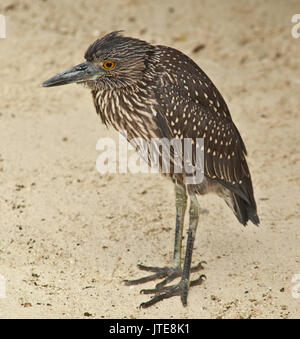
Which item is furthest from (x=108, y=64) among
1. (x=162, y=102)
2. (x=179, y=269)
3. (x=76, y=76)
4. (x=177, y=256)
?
(x=179, y=269)

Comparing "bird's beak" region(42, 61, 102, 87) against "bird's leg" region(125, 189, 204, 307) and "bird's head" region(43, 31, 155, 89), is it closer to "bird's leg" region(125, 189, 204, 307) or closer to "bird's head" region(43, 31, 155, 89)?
"bird's head" region(43, 31, 155, 89)

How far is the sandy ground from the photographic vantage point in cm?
510

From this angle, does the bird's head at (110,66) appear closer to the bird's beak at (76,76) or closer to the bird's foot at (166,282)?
the bird's beak at (76,76)

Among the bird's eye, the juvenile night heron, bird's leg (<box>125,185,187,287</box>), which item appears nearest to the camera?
the juvenile night heron

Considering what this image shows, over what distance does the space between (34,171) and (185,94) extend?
2429mm

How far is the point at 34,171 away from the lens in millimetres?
6543

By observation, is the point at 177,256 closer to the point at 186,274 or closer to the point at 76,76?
the point at 186,274

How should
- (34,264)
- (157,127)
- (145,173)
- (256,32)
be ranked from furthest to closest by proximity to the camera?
(256,32) → (145,173) → (34,264) → (157,127)

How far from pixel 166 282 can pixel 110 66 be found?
2.02 m

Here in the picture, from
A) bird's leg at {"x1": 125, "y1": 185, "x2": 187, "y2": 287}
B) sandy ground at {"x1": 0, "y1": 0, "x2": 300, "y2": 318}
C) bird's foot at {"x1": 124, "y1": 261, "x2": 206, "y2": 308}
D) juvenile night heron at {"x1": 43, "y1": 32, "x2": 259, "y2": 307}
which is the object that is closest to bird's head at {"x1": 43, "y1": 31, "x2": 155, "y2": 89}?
juvenile night heron at {"x1": 43, "y1": 32, "x2": 259, "y2": 307}

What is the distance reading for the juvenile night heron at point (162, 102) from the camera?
479cm

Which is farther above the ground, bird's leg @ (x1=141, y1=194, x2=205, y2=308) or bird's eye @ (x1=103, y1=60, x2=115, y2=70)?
bird's eye @ (x1=103, y1=60, x2=115, y2=70)

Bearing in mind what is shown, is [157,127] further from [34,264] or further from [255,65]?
[255,65]
